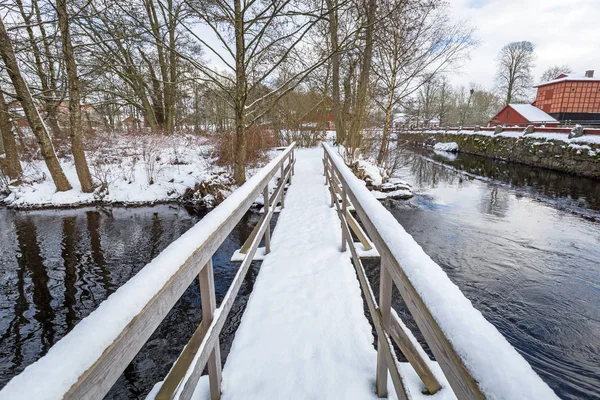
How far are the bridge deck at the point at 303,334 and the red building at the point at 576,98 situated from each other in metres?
39.8

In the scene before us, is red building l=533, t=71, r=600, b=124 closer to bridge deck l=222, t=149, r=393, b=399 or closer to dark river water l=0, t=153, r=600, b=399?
dark river water l=0, t=153, r=600, b=399

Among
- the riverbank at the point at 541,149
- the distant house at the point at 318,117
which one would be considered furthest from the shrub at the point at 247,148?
the distant house at the point at 318,117

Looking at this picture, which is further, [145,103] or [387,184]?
[145,103]

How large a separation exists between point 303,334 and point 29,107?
397 inches

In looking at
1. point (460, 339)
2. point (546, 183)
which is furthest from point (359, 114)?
point (460, 339)

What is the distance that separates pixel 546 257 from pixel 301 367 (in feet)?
20.6

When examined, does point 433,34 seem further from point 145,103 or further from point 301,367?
point 145,103

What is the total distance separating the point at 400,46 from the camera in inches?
458

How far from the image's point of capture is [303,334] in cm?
231

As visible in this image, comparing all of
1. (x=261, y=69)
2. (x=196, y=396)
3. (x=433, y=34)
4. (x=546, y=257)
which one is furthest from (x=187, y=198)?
(x=433, y=34)

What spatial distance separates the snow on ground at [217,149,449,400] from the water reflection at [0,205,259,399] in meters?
1.15

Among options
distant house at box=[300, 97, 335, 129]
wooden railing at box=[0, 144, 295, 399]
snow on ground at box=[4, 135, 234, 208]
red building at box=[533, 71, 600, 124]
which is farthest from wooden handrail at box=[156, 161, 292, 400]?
red building at box=[533, 71, 600, 124]

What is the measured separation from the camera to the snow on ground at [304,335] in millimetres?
1845

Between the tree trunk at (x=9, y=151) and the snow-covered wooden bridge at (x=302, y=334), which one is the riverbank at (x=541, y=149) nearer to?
the snow-covered wooden bridge at (x=302, y=334)
